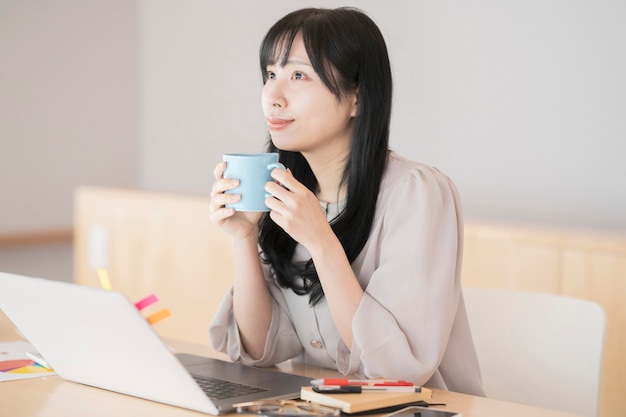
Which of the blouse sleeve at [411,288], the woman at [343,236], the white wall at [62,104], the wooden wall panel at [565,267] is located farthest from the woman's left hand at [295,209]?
the white wall at [62,104]

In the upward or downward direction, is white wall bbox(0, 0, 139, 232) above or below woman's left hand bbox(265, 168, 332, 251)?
above

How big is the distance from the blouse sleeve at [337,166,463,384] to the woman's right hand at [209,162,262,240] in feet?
0.70

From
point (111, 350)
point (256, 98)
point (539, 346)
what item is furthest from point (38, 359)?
point (256, 98)

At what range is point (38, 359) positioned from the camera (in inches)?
52.5

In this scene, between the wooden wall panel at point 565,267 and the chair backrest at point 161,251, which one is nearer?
the wooden wall panel at point 565,267

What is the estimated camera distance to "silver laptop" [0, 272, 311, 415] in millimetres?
1038

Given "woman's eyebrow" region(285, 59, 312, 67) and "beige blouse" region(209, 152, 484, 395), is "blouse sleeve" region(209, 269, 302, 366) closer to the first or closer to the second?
"beige blouse" region(209, 152, 484, 395)

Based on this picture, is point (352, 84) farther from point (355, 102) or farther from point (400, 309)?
point (400, 309)

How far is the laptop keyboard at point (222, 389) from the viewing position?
Result: 3.75 ft

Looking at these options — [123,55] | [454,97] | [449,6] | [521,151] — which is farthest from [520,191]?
[123,55]

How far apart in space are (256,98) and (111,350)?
3122 mm

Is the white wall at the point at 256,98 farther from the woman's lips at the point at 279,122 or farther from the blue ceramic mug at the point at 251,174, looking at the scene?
the blue ceramic mug at the point at 251,174

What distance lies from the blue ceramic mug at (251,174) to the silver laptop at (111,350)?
242 millimetres

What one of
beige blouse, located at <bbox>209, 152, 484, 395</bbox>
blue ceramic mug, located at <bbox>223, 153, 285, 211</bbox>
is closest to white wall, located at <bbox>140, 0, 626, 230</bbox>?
beige blouse, located at <bbox>209, 152, 484, 395</bbox>
